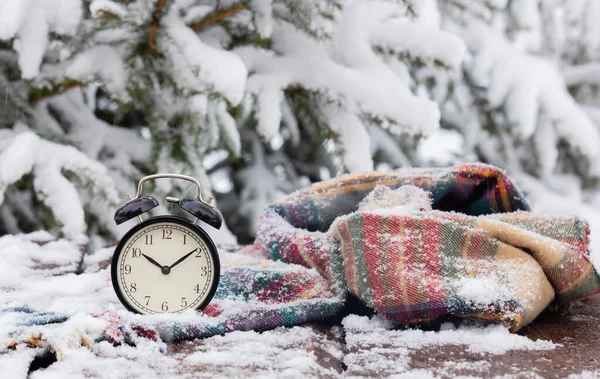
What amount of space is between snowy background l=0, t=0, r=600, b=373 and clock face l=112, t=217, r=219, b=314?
0.65 ft

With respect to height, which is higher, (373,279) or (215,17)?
(215,17)

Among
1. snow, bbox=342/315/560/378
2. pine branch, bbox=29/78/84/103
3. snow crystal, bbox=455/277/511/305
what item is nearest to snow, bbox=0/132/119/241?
pine branch, bbox=29/78/84/103

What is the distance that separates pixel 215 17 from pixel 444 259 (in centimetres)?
104

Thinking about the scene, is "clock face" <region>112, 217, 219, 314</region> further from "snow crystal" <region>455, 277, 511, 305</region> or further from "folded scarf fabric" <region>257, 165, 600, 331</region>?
"snow crystal" <region>455, 277, 511, 305</region>

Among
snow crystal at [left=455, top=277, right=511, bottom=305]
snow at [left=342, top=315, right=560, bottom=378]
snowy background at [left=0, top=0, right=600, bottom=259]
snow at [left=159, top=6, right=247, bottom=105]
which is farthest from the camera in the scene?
snowy background at [left=0, top=0, right=600, bottom=259]

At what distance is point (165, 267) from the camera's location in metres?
1.02

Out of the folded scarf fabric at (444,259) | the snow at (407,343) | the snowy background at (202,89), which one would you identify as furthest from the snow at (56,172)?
the snow at (407,343)

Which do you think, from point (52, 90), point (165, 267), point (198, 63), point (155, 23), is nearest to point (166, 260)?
point (165, 267)

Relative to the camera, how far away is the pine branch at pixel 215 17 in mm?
1706

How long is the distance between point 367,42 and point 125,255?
116 centimetres

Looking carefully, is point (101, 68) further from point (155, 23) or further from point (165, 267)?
point (165, 267)

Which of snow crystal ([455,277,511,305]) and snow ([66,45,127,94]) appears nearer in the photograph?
snow crystal ([455,277,511,305])

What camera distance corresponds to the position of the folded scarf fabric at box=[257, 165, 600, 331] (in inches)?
39.4

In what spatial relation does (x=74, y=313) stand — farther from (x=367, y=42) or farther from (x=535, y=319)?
(x=367, y=42)
